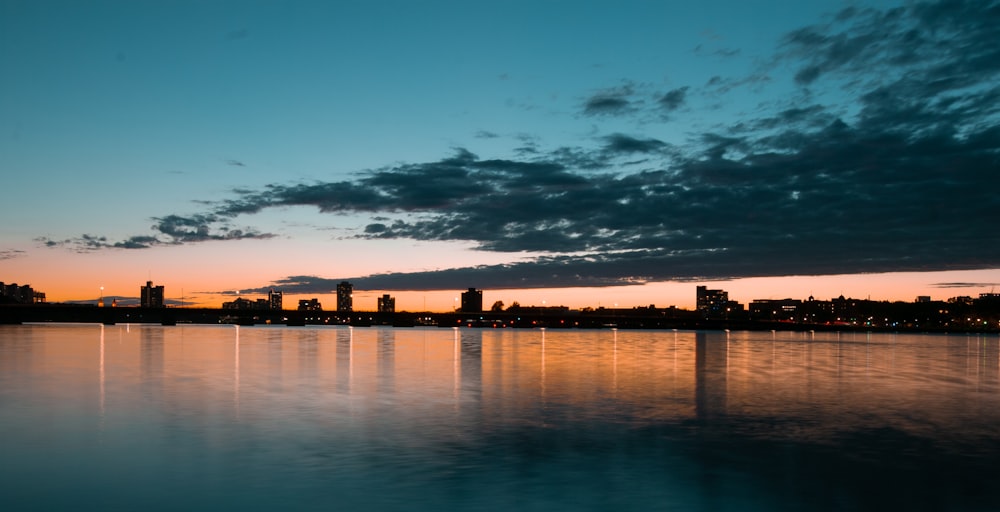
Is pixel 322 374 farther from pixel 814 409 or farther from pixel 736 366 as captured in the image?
pixel 736 366

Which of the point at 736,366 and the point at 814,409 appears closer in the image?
the point at 814,409

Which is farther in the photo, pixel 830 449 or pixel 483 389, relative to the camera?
pixel 483 389

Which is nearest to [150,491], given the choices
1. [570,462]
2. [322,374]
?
[570,462]

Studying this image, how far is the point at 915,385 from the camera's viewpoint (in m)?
57.1

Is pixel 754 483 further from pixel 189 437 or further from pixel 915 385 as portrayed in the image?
pixel 915 385

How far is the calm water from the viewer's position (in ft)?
64.2

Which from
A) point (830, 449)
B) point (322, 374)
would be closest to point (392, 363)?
point (322, 374)

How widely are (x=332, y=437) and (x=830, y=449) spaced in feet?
55.4

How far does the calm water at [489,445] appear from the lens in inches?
770

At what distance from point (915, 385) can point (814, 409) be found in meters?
22.7

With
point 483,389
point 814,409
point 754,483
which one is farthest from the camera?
point 483,389

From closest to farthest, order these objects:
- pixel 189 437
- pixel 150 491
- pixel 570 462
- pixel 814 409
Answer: pixel 150 491, pixel 570 462, pixel 189 437, pixel 814 409

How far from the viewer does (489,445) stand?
89.6ft

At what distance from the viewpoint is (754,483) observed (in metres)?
21.2
